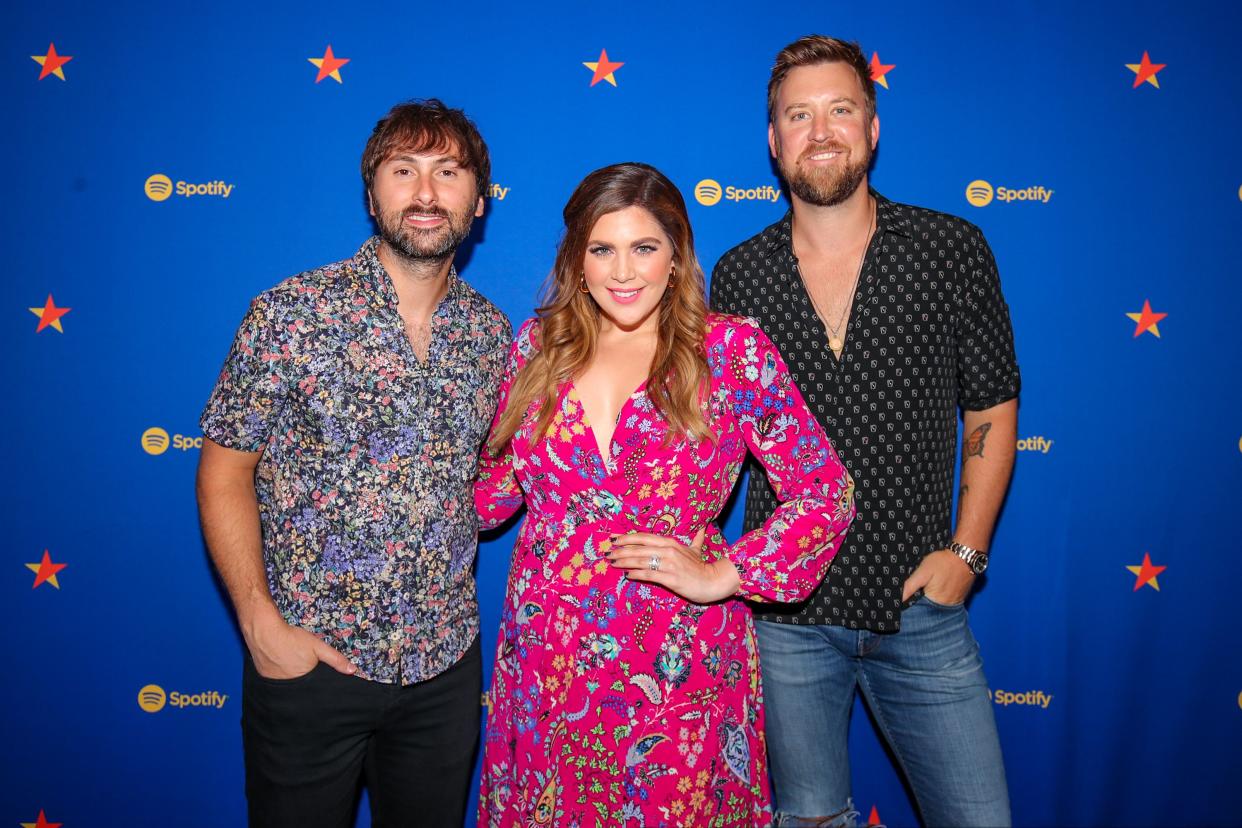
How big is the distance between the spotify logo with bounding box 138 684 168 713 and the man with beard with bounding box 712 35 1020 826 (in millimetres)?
1898

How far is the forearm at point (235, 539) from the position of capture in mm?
1765

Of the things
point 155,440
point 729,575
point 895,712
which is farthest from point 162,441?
point 895,712

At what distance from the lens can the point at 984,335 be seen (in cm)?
196

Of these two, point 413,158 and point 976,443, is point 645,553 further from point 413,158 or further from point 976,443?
point 413,158

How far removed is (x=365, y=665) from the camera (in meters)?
1.81

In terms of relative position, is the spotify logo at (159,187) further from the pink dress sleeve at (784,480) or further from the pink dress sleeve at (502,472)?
the pink dress sleeve at (784,480)

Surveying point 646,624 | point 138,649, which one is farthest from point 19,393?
point 646,624

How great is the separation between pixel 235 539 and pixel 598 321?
3.15ft

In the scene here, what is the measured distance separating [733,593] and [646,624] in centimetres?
21

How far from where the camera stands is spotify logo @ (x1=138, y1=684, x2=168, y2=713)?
8.28 ft

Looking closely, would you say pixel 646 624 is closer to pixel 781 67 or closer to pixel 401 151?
pixel 401 151

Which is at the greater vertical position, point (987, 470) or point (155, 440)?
point (155, 440)

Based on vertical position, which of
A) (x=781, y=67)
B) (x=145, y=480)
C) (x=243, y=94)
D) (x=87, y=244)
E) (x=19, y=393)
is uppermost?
(x=243, y=94)

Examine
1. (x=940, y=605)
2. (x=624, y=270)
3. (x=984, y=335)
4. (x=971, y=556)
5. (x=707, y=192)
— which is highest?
(x=707, y=192)
